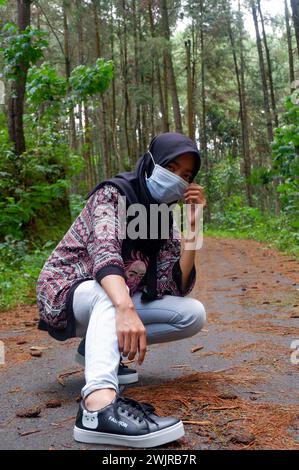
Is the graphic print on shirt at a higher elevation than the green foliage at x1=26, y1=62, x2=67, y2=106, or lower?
lower

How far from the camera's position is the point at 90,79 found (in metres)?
8.54

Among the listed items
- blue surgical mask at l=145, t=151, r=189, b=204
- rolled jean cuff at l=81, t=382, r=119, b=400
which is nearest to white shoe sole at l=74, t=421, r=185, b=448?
rolled jean cuff at l=81, t=382, r=119, b=400

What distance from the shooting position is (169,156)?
8.68 feet

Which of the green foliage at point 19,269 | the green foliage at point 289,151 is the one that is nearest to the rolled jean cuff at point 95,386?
the green foliage at point 19,269

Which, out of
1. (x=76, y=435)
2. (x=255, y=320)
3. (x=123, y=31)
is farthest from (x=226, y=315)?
(x=123, y=31)

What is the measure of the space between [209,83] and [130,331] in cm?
2506

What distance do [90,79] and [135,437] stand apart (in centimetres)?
734

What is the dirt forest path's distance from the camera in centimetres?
215

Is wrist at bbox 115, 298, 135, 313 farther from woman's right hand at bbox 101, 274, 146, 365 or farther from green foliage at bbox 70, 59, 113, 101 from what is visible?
green foliage at bbox 70, 59, 113, 101

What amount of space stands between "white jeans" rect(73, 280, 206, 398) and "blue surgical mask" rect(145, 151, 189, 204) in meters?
0.54

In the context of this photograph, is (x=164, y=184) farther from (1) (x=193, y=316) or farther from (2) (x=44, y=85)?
(2) (x=44, y=85)

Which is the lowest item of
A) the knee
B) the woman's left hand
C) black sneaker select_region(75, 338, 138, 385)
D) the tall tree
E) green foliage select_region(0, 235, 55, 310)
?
green foliage select_region(0, 235, 55, 310)
